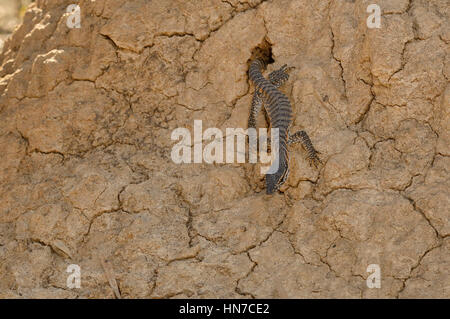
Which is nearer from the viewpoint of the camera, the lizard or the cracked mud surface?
the cracked mud surface

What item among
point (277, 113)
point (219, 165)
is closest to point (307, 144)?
point (277, 113)

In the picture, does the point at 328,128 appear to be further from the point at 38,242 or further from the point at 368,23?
the point at 38,242

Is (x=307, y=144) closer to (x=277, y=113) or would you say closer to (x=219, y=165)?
(x=277, y=113)

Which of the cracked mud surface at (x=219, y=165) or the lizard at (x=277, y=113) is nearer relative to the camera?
the cracked mud surface at (x=219, y=165)

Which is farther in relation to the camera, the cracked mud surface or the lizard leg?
the lizard leg
